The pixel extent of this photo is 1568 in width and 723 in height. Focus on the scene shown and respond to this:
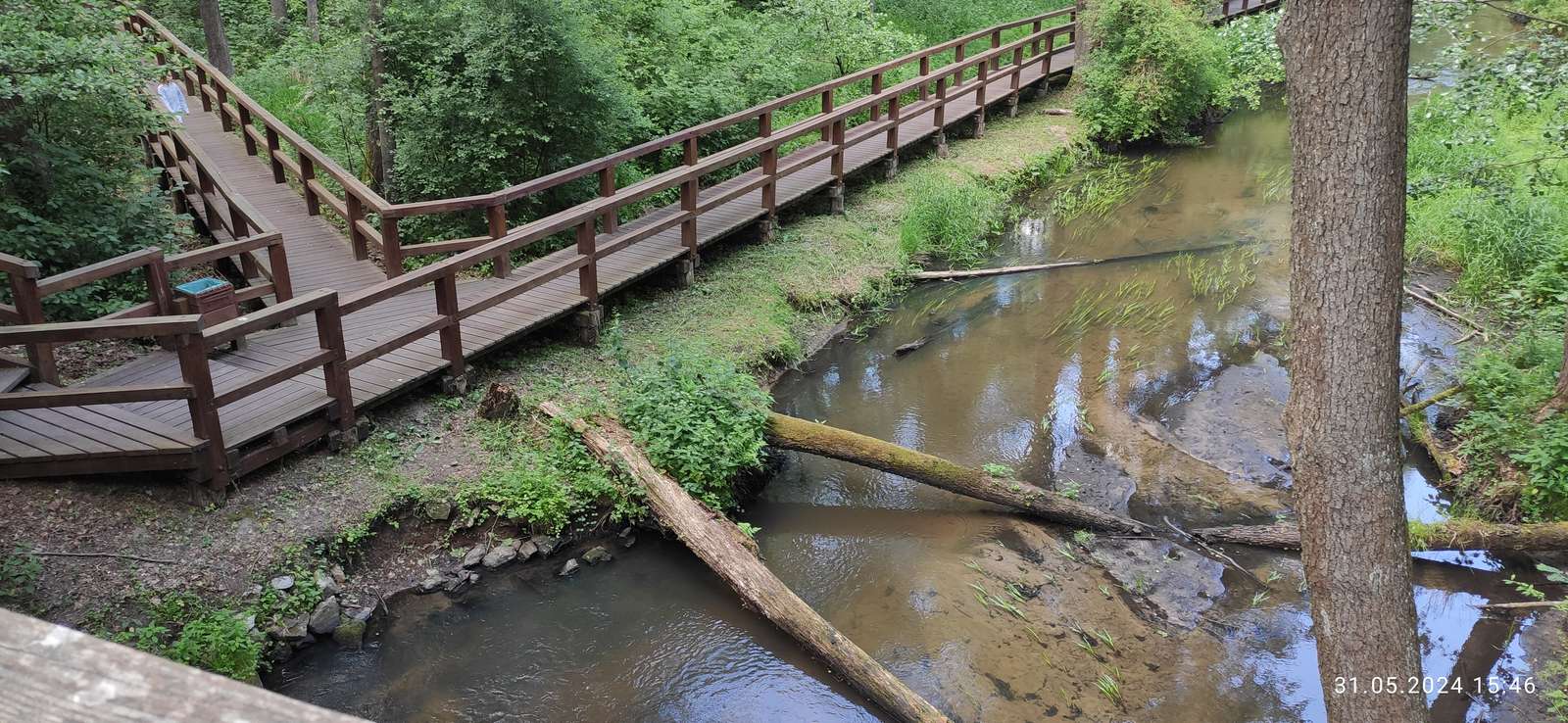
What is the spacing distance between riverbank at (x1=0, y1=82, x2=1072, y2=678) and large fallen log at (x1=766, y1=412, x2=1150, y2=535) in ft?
4.96

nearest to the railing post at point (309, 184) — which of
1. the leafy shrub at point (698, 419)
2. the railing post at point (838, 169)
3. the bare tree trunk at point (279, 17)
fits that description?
the leafy shrub at point (698, 419)

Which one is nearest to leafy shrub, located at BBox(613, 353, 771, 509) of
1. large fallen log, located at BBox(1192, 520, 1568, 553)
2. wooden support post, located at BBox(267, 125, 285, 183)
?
large fallen log, located at BBox(1192, 520, 1568, 553)

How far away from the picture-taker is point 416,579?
251 inches

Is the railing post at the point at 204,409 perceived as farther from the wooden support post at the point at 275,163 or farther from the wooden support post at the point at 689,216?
the wooden support post at the point at 275,163

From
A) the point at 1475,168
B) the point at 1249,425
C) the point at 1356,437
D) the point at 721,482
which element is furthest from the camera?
the point at 1475,168

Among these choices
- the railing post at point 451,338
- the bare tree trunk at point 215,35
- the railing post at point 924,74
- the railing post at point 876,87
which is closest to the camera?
the railing post at point 451,338

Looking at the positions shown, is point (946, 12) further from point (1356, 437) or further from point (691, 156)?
point (1356, 437)

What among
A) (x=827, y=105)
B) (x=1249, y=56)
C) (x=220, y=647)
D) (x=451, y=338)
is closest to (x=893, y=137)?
(x=827, y=105)

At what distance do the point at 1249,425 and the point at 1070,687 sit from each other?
3984mm

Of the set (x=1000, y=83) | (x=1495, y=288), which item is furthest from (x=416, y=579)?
(x=1000, y=83)

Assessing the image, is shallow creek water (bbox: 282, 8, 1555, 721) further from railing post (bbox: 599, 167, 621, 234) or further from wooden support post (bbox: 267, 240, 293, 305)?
wooden support post (bbox: 267, 240, 293, 305)

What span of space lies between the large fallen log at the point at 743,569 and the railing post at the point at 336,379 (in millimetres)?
1393

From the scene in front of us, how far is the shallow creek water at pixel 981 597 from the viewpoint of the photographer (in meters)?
5.70

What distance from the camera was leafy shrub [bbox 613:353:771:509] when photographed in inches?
281
